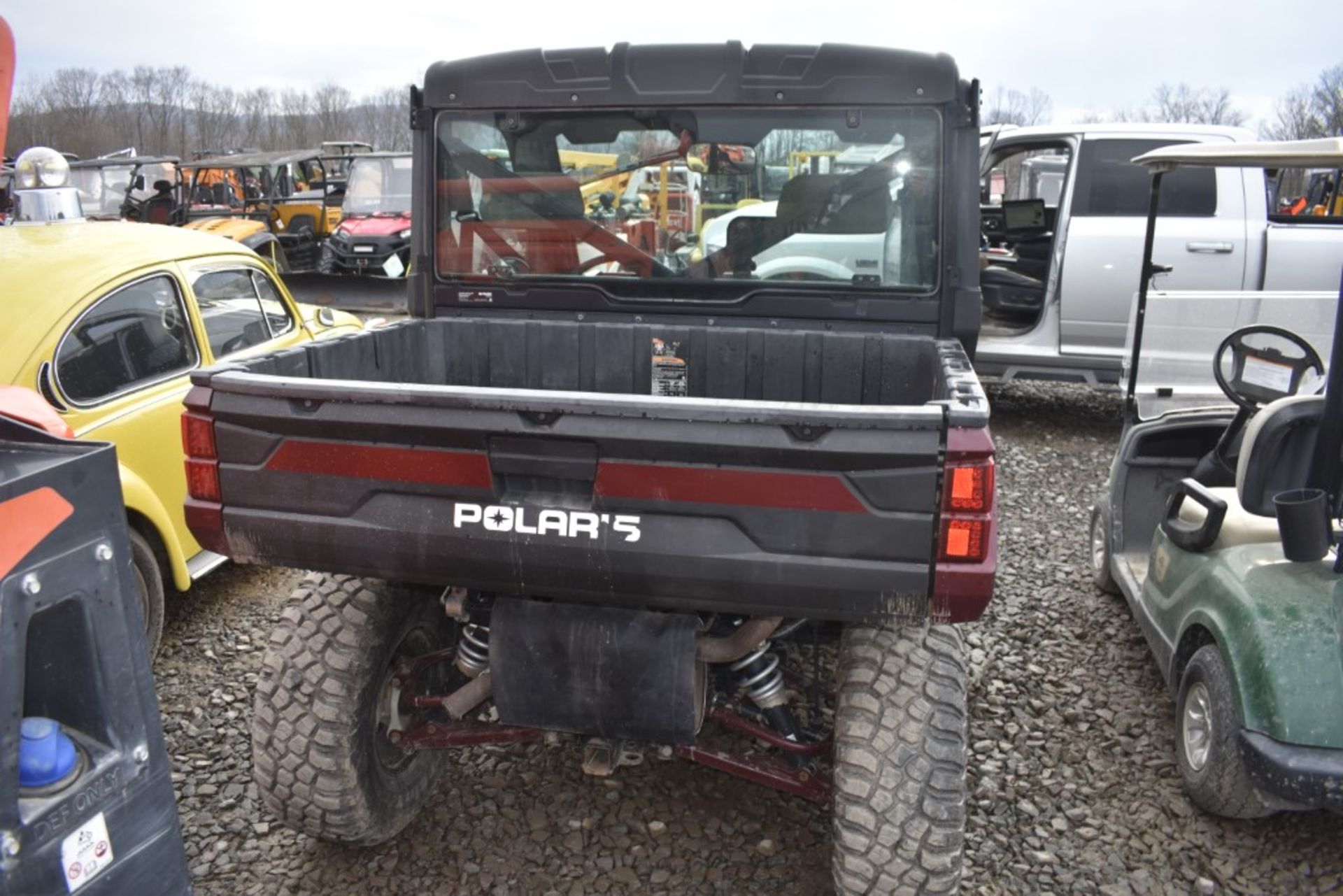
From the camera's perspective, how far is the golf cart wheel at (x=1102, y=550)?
455cm

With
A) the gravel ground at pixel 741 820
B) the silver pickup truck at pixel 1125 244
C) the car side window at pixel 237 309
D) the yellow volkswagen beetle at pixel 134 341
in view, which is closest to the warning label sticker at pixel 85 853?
the gravel ground at pixel 741 820

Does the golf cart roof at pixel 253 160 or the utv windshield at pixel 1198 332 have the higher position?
the golf cart roof at pixel 253 160

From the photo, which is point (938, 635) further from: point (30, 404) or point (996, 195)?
point (996, 195)

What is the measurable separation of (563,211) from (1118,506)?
2707 millimetres

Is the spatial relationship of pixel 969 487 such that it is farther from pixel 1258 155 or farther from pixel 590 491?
pixel 1258 155

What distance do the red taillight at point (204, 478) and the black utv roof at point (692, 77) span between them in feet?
5.39

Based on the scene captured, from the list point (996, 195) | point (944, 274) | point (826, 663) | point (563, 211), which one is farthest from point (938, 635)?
point (996, 195)

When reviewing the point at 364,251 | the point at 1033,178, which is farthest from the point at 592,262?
the point at 364,251

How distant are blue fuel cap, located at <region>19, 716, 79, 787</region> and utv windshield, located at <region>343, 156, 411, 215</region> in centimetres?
1408

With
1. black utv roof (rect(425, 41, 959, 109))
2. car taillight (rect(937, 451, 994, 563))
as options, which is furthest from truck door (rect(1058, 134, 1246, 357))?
car taillight (rect(937, 451, 994, 563))

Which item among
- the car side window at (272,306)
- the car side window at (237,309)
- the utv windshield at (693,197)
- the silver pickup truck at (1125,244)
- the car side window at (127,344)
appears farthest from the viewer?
Answer: the silver pickup truck at (1125,244)

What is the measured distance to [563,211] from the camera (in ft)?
12.1

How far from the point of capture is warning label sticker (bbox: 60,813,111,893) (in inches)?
63.4

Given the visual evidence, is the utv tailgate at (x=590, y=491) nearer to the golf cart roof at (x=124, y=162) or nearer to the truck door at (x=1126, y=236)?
the truck door at (x=1126, y=236)
